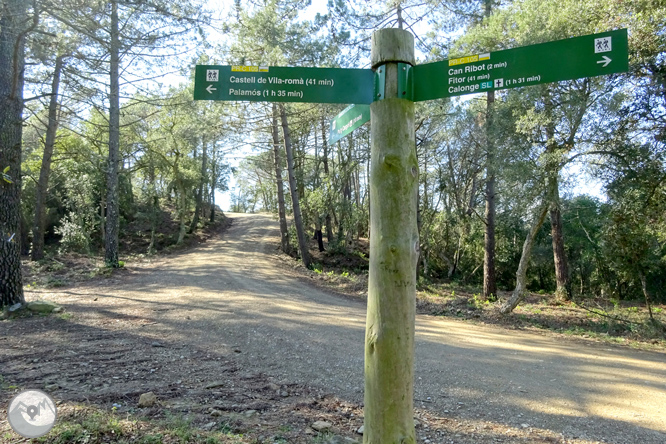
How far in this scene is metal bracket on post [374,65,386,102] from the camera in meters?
2.28

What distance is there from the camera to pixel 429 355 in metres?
6.46

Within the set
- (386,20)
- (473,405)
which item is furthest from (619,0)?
(473,405)

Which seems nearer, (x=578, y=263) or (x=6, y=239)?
(x=6, y=239)

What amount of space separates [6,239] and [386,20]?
12547mm

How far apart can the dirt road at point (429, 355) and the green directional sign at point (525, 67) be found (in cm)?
319

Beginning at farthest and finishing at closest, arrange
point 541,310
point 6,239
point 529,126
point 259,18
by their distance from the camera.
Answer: point 259,18 → point 541,310 → point 529,126 → point 6,239

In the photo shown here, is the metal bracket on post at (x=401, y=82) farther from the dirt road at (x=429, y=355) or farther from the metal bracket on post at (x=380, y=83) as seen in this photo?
the dirt road at (x=429, y=355)

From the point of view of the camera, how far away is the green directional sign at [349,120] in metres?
2.53

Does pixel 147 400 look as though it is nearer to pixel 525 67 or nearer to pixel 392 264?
pixel 392 264

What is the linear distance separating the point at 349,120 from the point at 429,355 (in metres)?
4.90

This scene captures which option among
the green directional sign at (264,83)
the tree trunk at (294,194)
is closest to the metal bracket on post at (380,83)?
the green directional sign at (264,83)

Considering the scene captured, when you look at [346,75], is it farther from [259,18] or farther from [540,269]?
[540,269]

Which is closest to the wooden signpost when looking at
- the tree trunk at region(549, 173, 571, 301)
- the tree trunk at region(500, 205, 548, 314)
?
the tree trunk at region(500, 205, 548, 314)

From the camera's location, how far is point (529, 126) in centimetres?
992
